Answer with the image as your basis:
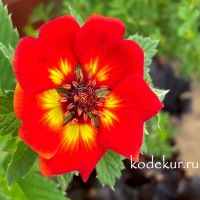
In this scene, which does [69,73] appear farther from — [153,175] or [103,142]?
[153,175]

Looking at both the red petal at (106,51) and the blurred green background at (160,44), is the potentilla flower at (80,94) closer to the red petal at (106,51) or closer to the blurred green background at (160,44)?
the red petal at (106,51)

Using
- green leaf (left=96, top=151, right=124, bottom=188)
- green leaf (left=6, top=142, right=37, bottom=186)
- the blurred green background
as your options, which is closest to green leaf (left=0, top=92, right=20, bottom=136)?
green leaf (left=6, top=142, right=37, bottom=186)

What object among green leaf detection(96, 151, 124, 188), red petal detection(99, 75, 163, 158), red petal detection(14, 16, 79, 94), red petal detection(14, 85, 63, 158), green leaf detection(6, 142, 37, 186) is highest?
red petal detection(14, 16, 79, 94)

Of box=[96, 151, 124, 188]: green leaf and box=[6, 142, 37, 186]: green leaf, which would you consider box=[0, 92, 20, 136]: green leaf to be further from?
box=[96, 151, 124, 188]: green leaf

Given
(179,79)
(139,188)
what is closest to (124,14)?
(179,79)

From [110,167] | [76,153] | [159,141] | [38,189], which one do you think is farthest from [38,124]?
[159,141]

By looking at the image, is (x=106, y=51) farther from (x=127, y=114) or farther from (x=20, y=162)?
(x=20, y=162)

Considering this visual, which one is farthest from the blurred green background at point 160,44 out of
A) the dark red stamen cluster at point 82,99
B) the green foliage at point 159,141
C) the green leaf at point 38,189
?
the dark red stamen cluster at point 82,99
